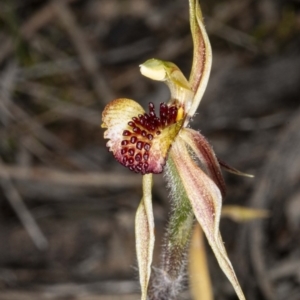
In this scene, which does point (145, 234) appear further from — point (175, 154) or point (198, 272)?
point (198, 272)

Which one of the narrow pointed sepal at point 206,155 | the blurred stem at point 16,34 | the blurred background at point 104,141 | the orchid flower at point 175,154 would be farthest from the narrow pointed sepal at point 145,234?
the blurred stem at point 16,34

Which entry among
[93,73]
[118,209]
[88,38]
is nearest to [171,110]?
[118,209]

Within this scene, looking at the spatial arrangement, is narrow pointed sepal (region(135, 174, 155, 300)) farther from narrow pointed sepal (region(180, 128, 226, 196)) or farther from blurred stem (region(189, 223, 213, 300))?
blurred stem (region(189, 223, 213, 300))

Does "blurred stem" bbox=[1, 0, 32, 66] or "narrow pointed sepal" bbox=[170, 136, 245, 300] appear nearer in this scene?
"narrow pointed sepal" bbox=[170, 136, 245, 300]

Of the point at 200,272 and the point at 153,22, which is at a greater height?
the point at 153,22

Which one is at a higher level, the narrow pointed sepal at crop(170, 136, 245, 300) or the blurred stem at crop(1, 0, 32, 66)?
the blurred stem at crop(1, 0, 32, 66)

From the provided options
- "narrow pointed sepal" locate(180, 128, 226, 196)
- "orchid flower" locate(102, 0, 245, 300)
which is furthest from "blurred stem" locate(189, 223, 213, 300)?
"narrow pointed sepal" locate(180, 128, 226, 196)

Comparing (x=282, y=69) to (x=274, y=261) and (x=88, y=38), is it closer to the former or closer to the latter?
(x=274, y=261)
